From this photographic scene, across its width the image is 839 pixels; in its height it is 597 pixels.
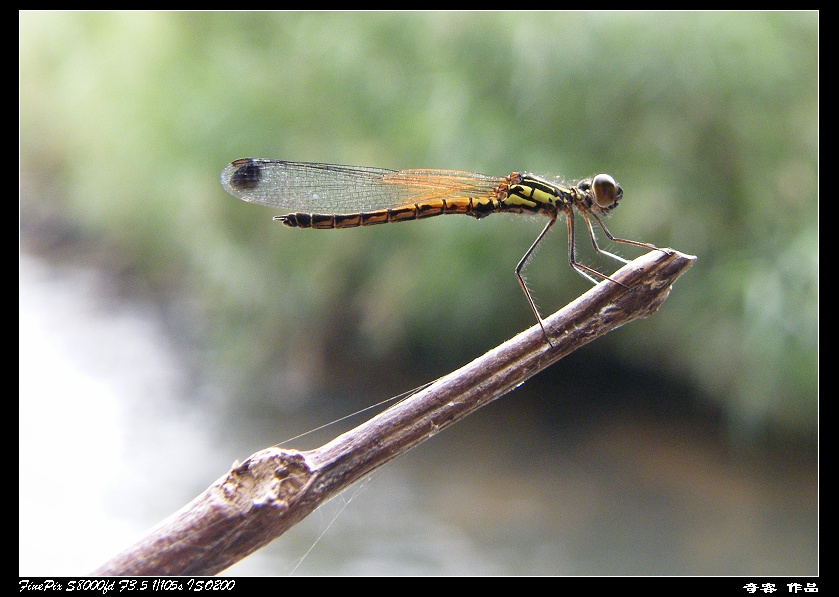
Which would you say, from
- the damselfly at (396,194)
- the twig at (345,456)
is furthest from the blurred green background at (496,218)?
the twig at (345,456)

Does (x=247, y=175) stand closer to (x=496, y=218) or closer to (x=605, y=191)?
(x=605, y=191)

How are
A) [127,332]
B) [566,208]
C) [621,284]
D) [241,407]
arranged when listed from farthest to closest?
[127,332] → [241,407] → [566,208] → [621,284]

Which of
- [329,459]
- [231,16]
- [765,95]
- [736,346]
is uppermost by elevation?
[231,16]

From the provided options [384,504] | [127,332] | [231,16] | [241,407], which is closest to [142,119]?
[231,16]

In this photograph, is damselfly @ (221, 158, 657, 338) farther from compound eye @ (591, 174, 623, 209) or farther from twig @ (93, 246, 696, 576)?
twig @ (93, 246, 696, 576)

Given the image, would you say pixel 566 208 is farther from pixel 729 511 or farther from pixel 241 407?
pixel 241 407

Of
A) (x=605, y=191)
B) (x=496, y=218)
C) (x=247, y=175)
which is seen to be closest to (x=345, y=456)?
(x=605, y=191)

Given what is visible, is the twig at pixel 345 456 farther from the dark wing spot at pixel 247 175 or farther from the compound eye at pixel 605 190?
the dark wing spot at pixel 247 175
